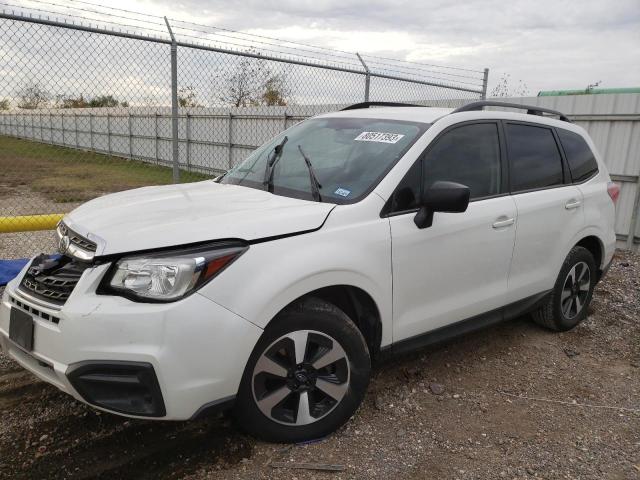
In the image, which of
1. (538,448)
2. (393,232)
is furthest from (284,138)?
(538,448)

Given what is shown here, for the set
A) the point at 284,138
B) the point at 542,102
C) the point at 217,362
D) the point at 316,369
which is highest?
the point at 542,102

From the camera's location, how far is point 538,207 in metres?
3.73

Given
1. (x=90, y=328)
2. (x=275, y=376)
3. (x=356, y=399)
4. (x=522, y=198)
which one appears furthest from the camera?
(x=522, y=198)

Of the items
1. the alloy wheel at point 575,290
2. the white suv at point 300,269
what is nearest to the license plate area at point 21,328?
the white suv at point 300,269

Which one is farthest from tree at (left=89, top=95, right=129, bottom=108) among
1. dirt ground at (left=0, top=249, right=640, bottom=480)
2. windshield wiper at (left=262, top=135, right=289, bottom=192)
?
dirt ground at (left=0, top=249, right=640, bottom=480)

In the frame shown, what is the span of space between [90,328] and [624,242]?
795 centimetres

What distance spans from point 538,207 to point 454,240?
0.99m

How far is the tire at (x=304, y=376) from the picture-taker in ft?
8.15

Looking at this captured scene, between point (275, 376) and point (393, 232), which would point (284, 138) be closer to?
point (393, 232)

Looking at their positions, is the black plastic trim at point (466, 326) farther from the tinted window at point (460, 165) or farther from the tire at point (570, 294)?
the tinted window at point (460, 165)

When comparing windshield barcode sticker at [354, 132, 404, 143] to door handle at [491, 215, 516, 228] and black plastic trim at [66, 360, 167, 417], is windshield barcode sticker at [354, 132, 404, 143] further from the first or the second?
black plastic trim at [66, 360, 167, 417]

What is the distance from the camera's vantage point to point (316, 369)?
2641 millimetres

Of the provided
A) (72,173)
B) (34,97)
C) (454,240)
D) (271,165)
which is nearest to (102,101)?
(34,97)

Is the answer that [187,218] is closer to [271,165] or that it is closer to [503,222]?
[271,165]
